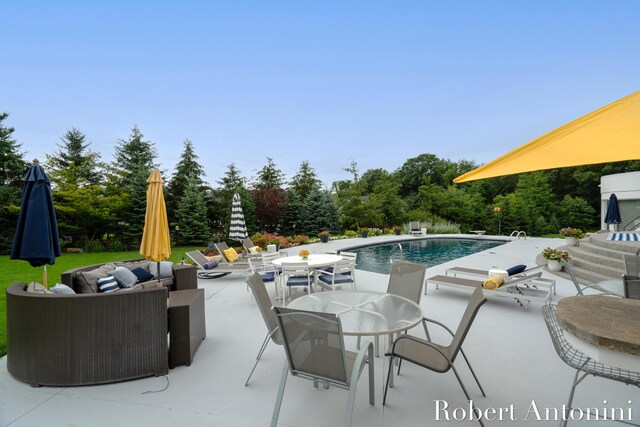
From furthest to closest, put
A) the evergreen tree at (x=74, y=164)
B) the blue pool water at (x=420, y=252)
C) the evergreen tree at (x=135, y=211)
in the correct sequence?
the evergreen tree at (x=135, y=211) < the evergreen tree at (x=74, y=164) < the blue pool water at (x=420, y=252)

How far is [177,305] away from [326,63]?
40.0 feet

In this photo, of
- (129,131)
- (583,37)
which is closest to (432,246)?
(583,37)

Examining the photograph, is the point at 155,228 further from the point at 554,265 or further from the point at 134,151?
the point at 134,151

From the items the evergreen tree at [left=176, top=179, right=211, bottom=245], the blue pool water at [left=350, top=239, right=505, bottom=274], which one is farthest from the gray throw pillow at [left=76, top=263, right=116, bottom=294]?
the evergreen tree at [left=176, top=179, right=211, bottom=245]

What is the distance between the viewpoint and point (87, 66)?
1030 centimetres

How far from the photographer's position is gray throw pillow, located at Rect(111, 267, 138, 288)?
479cm

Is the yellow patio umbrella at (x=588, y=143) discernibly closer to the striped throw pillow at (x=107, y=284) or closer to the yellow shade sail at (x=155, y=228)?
the yellow shade sail at (x=155, y=228)

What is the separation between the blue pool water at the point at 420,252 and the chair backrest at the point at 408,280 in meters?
5.87

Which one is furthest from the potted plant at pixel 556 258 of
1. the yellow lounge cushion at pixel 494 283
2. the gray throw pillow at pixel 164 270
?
the gray throw pillow at pixel 164 270

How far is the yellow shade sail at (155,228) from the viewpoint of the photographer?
407 centimetres

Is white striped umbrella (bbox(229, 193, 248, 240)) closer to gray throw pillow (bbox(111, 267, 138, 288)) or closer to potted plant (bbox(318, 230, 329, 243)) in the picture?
gray throw pillow (bbox(111, 267, 138, 288))

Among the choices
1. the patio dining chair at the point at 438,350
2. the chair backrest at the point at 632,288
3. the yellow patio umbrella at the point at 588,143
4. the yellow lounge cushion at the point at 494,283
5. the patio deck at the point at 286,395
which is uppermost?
the yellow patio umbrella at the point at 588,143

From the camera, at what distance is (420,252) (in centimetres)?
1423

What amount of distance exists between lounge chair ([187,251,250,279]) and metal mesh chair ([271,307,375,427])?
506 cm
